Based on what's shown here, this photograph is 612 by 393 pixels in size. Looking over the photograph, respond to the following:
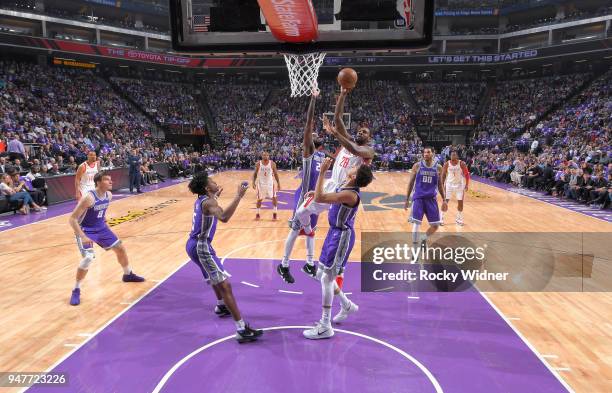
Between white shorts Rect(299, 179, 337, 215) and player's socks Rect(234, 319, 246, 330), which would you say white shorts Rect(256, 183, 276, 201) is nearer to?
white shorts Rect(299, 179, 337, 215)

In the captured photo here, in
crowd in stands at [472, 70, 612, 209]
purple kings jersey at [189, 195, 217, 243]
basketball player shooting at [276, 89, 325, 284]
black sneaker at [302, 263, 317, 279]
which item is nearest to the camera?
purple kings jersey at [189, 195, 217, 243]

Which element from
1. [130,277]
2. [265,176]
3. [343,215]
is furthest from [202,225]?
[265,176]

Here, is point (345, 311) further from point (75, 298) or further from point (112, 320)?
point (75, 298)

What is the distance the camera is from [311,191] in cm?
590

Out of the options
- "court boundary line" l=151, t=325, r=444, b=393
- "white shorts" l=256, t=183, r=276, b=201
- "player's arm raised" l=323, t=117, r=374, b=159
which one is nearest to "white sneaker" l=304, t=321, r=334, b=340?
"court boundary line" l=151, t=325, r=444, b=393

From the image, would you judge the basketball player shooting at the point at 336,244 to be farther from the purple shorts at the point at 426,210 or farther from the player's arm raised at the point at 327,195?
the purple shorts at the point at 426,210

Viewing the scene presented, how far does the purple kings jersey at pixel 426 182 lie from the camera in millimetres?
7465

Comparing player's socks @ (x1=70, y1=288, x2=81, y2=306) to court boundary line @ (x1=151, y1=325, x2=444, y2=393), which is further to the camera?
player's socks @ (x1=70, y1=288, x2=81, y2=306)

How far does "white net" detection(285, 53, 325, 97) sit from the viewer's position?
7266 mm

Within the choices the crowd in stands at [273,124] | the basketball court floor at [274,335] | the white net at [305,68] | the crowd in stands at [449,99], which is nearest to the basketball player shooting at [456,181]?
the basketball court floor at [274,335]

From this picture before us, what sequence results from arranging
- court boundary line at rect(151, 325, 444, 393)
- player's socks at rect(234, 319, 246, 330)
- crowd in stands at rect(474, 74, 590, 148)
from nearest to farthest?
court boundary line at rect(151, 325, 444, 393)
player's socks at rect(234, 319, 246, 330)
crowd in stands at rect(474, 74, 590, 148)

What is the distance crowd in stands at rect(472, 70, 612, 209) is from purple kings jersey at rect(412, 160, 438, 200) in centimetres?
854

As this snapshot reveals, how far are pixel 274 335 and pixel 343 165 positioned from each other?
220cm

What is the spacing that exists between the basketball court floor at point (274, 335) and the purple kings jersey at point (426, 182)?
5.49 feet
